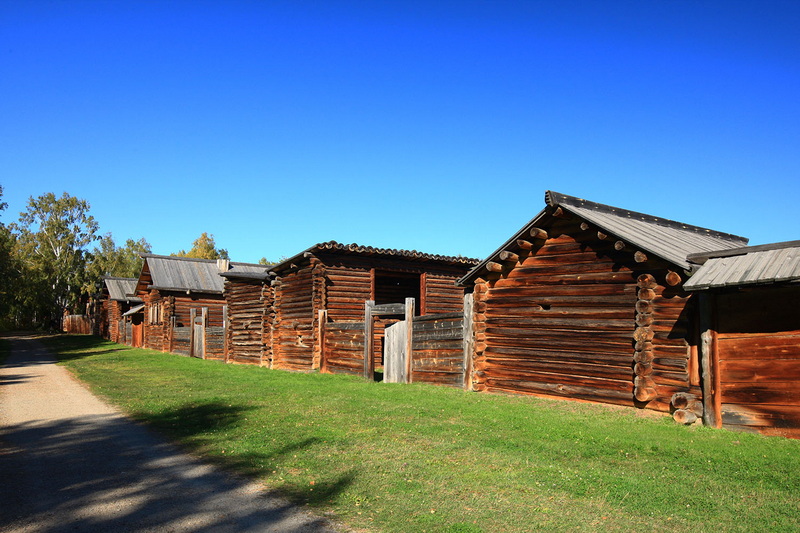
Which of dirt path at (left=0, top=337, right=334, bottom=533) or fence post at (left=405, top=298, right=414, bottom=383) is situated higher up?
fence post at (left=405, top=298, right=414, bottom=383)

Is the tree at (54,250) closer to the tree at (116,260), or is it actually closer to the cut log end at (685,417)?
the tree at (116,260)

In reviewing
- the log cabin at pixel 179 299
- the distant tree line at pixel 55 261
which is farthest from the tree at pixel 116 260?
the log cabin at pixel 179 299

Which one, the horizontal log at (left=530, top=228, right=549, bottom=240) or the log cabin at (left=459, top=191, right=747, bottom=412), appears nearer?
the log cabin at (left=459, top=191, right=747, bottom=412)

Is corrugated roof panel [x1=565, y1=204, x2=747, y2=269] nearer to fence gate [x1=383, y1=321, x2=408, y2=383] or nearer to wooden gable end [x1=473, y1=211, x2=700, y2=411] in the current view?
wooden gable end [x1=473, y1=211, x2=700, y2=411]

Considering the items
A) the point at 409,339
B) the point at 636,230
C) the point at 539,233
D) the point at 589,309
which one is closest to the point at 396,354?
the point at 409,339

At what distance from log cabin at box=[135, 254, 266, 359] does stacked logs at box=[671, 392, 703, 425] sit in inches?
1048

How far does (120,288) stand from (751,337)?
54.3 m

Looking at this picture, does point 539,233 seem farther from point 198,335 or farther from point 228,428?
point 198,335

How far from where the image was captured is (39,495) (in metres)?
6.38

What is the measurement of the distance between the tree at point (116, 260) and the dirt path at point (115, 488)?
6758 centimetres

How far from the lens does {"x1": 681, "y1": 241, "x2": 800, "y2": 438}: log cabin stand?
9.27 m

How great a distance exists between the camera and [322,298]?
71.4 feet

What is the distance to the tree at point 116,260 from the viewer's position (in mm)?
75838

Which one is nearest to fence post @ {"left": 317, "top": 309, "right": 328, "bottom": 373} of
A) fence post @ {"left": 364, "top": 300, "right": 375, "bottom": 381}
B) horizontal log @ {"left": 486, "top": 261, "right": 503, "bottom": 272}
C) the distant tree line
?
fence post @ {"left": 364, "top": 300, "right": 375, "bottom": 381}
